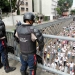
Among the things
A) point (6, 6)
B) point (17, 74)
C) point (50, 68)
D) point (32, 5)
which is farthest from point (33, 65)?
point (32, 5)

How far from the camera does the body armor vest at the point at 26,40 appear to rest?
2.55 m

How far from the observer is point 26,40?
8.54 feet

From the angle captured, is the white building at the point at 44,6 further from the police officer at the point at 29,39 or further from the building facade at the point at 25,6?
the police officer at the point at 29,39

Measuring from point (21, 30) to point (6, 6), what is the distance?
103 feet

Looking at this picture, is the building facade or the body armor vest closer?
the body armor vest

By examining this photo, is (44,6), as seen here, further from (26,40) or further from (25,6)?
(26,40)

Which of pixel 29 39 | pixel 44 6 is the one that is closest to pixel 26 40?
pixel 29 39

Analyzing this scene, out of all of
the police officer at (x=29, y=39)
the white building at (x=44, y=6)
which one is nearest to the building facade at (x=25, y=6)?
the white building at (x=44, y=6)

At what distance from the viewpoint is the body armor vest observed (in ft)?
8.38

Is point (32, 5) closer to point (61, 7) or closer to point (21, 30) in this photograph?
point (61, 7)

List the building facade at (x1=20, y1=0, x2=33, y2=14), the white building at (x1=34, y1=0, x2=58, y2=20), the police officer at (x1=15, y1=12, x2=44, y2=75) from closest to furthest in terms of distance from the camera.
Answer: the police officer at (x1=15, y1=12, x2=44, y2=75), the building facade at (x1=20, y1=0, x2=33, y2=14), the white building at (x1=34, y1=0, x2=58, y2=20)

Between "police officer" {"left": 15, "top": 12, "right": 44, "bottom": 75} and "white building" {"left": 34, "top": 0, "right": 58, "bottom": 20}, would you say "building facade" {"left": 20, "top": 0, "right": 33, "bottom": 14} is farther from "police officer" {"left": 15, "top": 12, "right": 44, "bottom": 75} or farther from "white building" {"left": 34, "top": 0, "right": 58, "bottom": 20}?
"police officer" {"left": 15, "top": 12, "right": 44, "bottom": 75}

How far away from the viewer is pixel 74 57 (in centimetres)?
→ 279

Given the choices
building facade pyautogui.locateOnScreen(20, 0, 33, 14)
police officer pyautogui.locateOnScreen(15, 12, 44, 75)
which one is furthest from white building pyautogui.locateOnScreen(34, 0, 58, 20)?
police officer pyautogui.locateOnScreen(15, 12, 44, 75)
